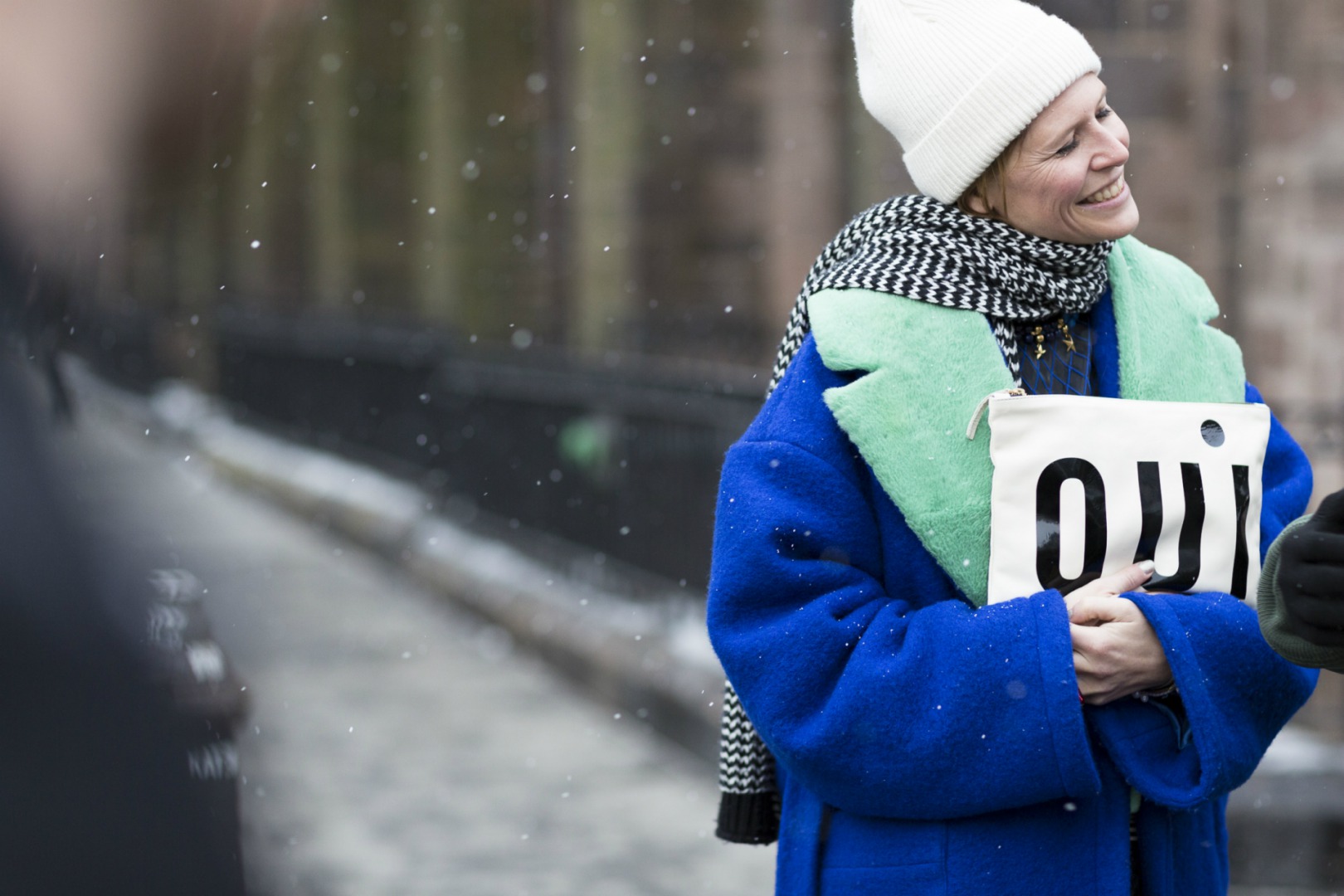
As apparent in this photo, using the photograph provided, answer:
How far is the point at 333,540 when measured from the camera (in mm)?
12312

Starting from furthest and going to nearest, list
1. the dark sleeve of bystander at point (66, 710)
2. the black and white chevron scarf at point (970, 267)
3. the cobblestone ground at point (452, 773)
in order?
the cobblestone ground at point (452, 773) → the black and white chevron scarf at point (970, 267) → the dark sleeve of bystander at point (66, 710)

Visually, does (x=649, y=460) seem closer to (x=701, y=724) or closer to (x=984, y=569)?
(x=701, y=724)

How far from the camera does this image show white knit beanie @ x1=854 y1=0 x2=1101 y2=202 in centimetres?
197

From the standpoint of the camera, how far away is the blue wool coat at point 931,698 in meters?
1.88

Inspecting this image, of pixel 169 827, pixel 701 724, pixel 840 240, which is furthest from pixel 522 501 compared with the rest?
pixel 169 827

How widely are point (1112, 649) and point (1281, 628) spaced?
0.61ft

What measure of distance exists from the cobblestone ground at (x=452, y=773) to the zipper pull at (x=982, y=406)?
1.58 metres

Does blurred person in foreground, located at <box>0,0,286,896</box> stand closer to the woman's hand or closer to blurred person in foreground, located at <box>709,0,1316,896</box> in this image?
blurred person in foreground, located at <box>709,0,1316,896</box>

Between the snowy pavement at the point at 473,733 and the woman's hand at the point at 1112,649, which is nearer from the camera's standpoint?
the woman's hand at the point at 1112,649

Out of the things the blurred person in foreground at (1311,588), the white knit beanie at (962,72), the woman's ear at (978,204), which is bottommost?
the blurred person in foreground at (1311,588)

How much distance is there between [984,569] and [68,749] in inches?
42.6

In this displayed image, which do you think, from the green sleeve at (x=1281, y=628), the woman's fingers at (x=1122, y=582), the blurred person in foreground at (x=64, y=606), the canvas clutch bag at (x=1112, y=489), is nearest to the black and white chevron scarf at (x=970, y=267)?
the canvas clutch bag at (x=1112, y=489)

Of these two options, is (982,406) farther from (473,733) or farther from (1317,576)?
(473,733)

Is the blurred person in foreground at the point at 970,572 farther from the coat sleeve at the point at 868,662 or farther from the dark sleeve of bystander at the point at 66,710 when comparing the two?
the dark sleeve of bystander at the point at 66,710
